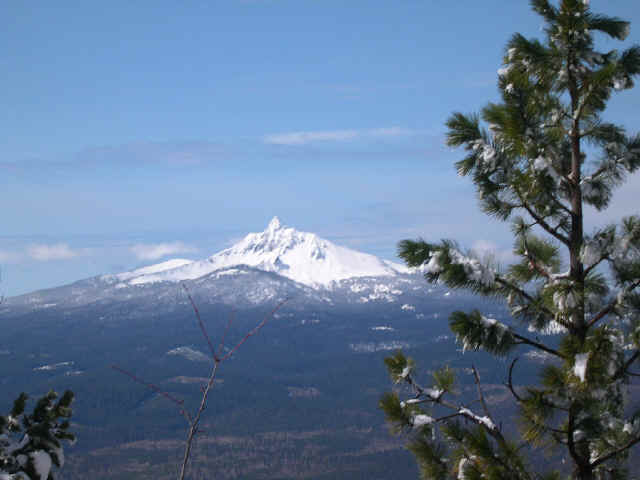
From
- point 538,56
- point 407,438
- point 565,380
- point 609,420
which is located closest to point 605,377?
point 565,380

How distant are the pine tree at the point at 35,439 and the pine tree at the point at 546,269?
5.62m

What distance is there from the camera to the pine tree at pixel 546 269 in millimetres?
7699

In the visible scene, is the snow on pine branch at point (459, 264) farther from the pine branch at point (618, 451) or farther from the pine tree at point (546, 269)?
the pine branch at point (618, 451)

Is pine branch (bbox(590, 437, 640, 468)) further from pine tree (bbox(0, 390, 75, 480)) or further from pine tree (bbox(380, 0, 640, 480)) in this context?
pine tree (bbox(0, 390, 75, 480))

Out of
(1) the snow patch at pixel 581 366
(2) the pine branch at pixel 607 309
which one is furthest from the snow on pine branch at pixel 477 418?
(2) the pine branch at pixel 607 309

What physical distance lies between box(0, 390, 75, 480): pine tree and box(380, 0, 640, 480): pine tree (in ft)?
18.4

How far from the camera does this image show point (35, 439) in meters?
10.5

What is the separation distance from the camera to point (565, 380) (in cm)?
696

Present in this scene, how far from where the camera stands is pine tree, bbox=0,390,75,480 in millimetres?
9977

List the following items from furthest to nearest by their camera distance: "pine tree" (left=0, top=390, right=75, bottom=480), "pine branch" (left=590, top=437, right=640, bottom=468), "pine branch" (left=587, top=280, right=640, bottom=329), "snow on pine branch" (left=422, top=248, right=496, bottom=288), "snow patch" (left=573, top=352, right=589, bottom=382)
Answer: "pine tree" (left=0, top=390, right=75, bottom=480)
"snow on pine branch" (left=422, top=248, right=496, bottom=288)
"pine branch" (left=587, top=280, right=640, bottom=329)
"pine branch" (left=590, top=437, right=640, bottom=468)
"snow patch" (left=573, top=352, right=589, bottom=382)

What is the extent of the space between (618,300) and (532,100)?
2.85 m

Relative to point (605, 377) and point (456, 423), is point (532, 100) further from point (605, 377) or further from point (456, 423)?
point (456, 423)

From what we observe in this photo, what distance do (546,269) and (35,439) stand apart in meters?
8.58

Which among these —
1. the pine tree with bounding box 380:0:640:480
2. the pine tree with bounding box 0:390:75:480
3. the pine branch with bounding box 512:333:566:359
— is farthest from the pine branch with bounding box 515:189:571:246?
the pine tree with bounding box 0:390:75:480
